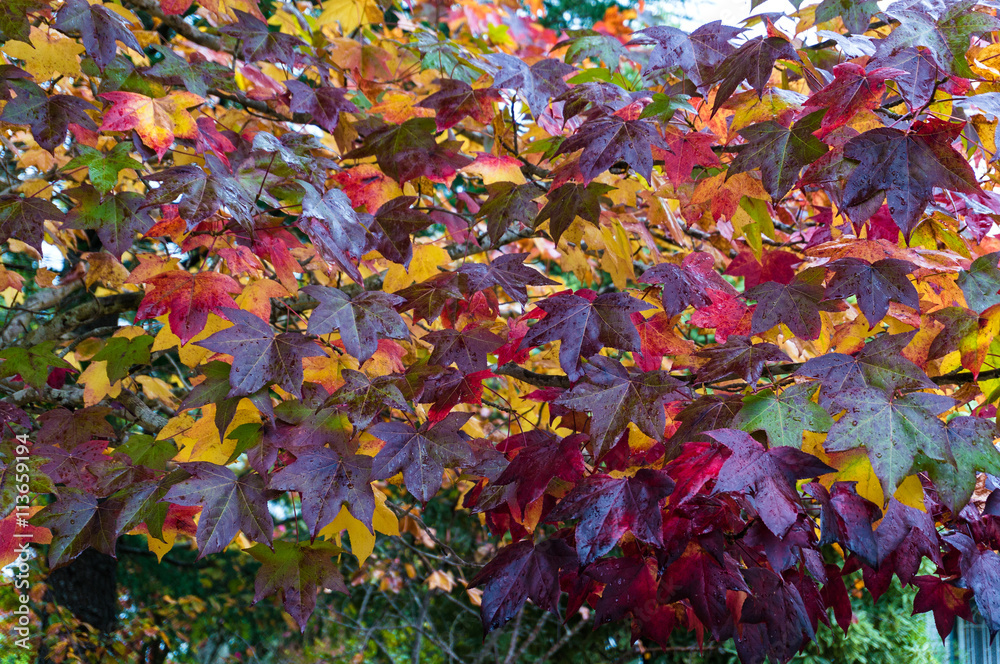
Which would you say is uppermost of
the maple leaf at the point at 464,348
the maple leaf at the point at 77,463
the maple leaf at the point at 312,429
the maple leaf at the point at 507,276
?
the maple leaf at the point at 507,276

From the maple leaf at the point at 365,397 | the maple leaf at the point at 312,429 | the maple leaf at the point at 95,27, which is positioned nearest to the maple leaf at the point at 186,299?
the maple leaf at the point at 312,429

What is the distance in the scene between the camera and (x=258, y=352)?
1336 mm

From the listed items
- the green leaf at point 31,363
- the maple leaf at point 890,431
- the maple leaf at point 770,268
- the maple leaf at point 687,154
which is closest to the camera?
the maple leaf at point 890,431

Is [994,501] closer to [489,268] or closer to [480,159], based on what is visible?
[489,268]

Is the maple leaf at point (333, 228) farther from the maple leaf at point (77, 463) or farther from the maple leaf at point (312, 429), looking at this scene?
the maple leaf at point (77, 463)

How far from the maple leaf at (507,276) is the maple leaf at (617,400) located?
26cm

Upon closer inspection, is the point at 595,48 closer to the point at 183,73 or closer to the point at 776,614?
the point at 183,73

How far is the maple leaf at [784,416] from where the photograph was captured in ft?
3.80

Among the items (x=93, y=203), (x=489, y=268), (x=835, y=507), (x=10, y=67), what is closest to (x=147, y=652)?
(x=93, y=203)

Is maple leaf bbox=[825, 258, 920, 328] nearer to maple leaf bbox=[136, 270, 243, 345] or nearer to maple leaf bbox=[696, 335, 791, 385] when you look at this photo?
maple leaf bbox=[696, 335, 791, 385]

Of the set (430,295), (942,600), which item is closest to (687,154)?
(430,295)

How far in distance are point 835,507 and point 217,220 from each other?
1580mm

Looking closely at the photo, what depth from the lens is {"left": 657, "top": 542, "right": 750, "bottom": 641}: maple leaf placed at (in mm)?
1247

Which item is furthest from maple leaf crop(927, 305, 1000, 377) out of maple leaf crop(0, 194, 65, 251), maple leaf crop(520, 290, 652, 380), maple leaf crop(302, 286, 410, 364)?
maple leaf crop(0, 194, 65, 251)
